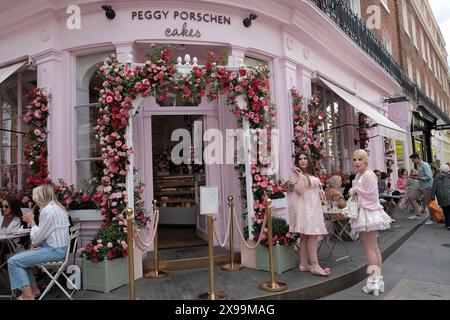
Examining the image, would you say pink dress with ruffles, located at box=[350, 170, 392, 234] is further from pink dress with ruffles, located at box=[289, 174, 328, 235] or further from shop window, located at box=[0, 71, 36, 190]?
shop window, located at box=[0, 71, 36, 190]

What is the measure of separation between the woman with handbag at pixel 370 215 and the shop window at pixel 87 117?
398cm

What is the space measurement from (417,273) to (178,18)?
5.53 meters

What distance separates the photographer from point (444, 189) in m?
8.11

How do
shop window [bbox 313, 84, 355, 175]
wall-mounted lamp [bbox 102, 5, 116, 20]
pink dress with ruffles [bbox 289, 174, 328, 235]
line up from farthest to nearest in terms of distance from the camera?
1. shop window [bbox 313, 84, 355, 175]
2. wall-mounted lamp [bbox 102, 5, 116, 20]
3. pink dress with ruffles [bbox 289, 174, 328, 235]

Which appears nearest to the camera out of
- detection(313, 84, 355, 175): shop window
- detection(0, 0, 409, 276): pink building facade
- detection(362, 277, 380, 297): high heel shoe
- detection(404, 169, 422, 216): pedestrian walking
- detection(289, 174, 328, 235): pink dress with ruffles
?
detection(362, 277, 380, 297): high heel shoe

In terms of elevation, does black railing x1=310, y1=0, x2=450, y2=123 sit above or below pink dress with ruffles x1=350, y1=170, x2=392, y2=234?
above

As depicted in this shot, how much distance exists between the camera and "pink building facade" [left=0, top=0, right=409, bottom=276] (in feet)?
17.9

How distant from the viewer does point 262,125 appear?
5324 mm

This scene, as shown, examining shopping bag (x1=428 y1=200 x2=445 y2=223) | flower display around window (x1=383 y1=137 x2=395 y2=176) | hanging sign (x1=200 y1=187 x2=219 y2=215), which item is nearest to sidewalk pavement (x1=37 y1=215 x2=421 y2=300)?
hanging sign (x1=200 y1=187 x2=219 y2=215)

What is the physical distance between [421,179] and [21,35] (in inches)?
396

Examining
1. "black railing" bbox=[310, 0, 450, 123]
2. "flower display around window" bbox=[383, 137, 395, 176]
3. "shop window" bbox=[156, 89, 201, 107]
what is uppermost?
"black railing" bbox=[310, 0, 450, 123]

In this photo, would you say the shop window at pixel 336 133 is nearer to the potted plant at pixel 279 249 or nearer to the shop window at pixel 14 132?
the potted plant at pixel 279 249

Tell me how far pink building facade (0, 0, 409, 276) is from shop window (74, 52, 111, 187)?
0.06 ft

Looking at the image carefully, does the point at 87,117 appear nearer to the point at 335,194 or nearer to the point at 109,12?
the point at 109,12
